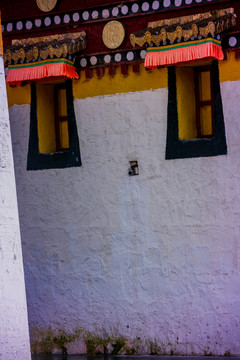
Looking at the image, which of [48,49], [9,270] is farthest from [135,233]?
[9,270]

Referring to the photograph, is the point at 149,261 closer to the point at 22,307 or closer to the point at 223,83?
the point at 223,83

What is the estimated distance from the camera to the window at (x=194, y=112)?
851 centimetres

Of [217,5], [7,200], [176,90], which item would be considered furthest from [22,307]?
[217,5]

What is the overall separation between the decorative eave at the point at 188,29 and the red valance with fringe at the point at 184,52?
0.05 m

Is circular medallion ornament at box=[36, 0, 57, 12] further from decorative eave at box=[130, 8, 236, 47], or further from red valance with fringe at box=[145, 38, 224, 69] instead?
red valance with fringe at box=[145, 38, 224, 69]

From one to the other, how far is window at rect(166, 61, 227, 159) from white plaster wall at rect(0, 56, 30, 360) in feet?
9.27

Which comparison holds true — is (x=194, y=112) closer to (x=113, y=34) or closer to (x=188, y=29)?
(x=188, y=29)

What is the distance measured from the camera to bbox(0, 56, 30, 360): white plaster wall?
19.9ft

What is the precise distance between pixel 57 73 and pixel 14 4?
1350 millimetres

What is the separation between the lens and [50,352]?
946 cm

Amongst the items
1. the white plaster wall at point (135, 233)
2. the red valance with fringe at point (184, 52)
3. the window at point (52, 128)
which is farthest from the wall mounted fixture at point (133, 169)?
the red valance with fringe at point (184, 52)

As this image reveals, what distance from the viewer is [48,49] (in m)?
8.82

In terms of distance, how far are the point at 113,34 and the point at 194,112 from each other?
1247 millimetres

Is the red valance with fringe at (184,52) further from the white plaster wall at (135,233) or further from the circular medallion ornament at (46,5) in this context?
the circular medallion ornament at (46,5)
